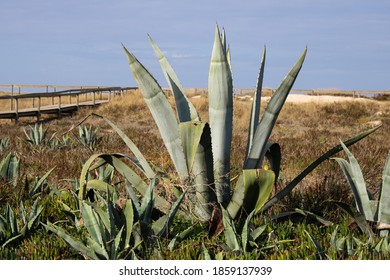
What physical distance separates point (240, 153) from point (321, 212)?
5.13 meters

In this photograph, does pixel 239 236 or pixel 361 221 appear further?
pixel 361 221

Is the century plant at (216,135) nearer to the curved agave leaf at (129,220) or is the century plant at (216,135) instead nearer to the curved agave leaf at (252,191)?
the curved agave leaf at (252,191)

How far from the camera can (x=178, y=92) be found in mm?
3838

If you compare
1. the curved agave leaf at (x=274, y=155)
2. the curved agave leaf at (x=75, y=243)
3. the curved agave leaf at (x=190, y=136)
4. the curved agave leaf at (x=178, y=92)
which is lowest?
the curved agave leaf at (x=75, y=243)

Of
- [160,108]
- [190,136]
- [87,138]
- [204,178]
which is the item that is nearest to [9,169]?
[160,108]

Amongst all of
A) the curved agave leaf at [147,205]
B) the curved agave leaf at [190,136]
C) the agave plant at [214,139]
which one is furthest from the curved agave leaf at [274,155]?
the curved agave leaf at [147,205]

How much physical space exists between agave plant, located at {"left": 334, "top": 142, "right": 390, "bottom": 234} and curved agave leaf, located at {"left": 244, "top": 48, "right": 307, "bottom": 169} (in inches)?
19.5

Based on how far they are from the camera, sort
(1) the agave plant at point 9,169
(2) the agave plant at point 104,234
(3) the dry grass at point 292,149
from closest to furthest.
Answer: (2) the agave plant at point 104,234, (3) the dry grass at point 292,149, (1) the agave plant at point 9,169

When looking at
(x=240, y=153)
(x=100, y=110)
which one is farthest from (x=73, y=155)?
(x=100, y=110)

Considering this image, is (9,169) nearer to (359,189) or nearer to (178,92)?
(178,92)

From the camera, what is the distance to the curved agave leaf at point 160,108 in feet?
12.4

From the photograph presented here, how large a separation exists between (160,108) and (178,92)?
0.55 feet

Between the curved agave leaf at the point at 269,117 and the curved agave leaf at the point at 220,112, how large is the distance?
20 centimetres

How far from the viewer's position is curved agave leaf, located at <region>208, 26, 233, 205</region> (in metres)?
3.66
